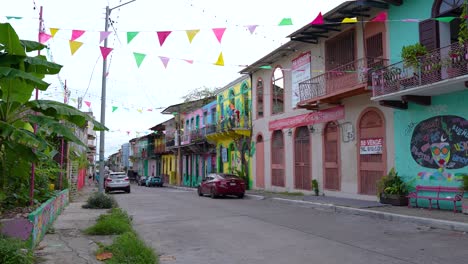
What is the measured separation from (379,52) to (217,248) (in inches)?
457

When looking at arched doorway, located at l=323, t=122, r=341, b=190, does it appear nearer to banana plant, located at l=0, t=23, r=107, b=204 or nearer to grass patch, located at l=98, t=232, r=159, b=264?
grass patch, located at l=98, t=232, r=159, b=264

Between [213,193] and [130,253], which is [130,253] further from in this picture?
[213,193]

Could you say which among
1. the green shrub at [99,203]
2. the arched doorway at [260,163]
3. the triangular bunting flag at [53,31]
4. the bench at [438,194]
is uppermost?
the triangular bunting flag at [53,31]

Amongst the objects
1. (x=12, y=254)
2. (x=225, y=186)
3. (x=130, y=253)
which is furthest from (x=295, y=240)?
(x=225, y=186)

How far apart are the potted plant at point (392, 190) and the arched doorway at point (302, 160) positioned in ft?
19.9

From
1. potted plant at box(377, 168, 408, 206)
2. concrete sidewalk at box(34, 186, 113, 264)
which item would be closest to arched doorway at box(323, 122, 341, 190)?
potted plant at box(377, 168, 408, 206)

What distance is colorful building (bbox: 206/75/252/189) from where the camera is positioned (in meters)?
29.1

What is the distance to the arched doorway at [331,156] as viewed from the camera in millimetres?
19312

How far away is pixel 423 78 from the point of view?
1356 centimetres

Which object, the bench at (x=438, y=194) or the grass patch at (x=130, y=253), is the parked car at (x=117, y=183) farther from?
the grass patch at (x=130, y=253)

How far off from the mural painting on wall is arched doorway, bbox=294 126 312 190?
7.26 meters

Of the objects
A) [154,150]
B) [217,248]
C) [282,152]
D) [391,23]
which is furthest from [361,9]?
[154,150]

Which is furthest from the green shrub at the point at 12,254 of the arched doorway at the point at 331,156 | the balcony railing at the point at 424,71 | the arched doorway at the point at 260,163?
the arched doorway at the point at 260,163

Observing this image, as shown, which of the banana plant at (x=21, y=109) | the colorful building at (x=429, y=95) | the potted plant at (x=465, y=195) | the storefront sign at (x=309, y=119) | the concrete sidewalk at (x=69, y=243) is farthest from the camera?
the storefront sign at (x=309, y=119)
